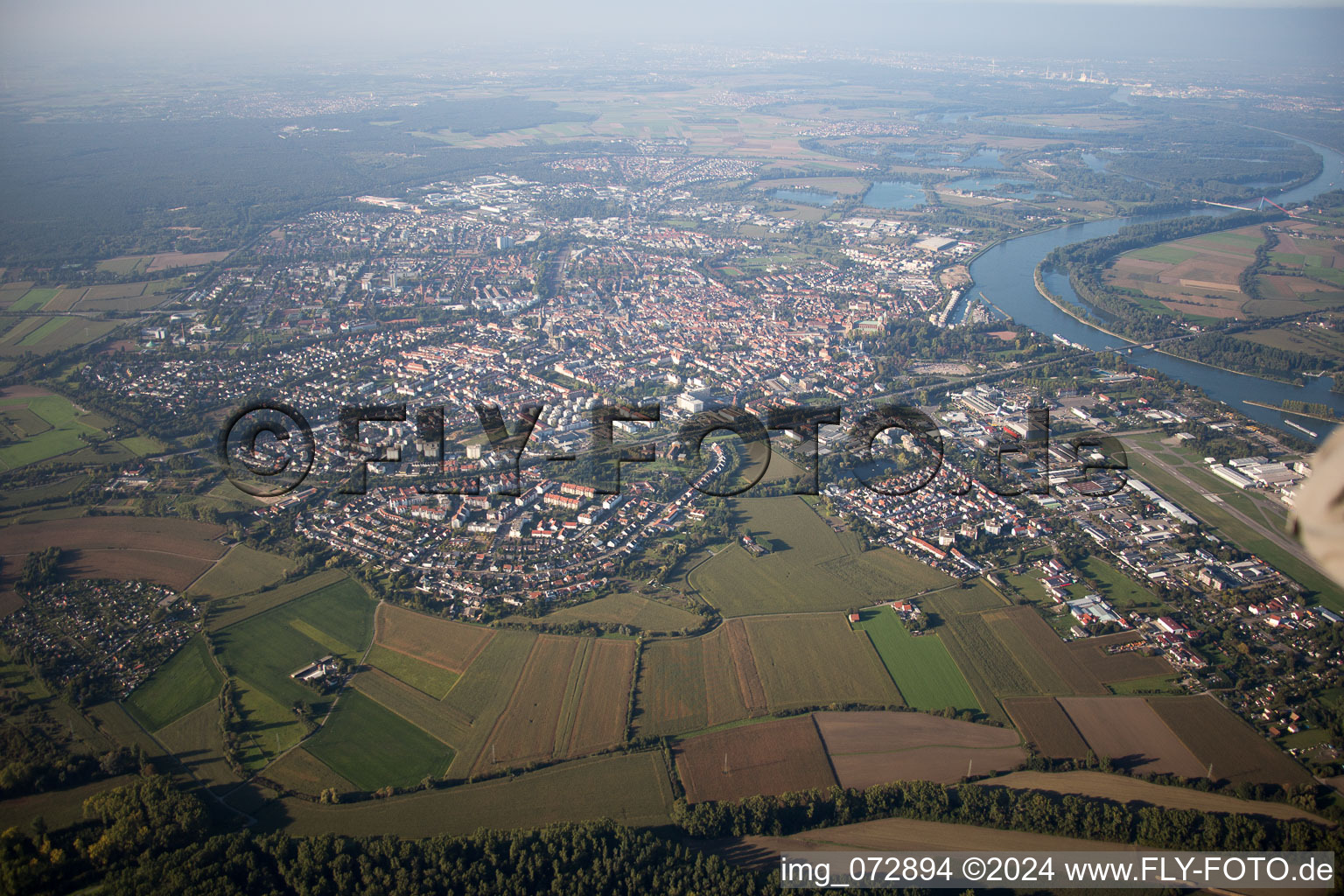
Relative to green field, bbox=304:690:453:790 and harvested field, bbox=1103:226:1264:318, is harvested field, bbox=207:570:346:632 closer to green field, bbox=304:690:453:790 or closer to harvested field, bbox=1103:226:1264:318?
green field, bbox=304:690:453:790

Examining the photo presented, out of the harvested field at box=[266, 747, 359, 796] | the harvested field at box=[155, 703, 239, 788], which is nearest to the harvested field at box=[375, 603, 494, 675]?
the harvested field at box=[266, 747, 359, 796]

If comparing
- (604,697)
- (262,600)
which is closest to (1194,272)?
(604,697)

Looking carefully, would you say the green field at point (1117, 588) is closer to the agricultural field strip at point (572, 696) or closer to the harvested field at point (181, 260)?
the agricultural field strip at point (572, 696)

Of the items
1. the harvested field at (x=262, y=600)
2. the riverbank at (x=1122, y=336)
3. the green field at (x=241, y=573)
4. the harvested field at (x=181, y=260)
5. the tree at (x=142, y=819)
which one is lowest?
the harvested field at (x=262, y=600)

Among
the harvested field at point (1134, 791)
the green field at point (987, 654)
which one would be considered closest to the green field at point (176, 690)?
the harvested field at point (1134, 791)

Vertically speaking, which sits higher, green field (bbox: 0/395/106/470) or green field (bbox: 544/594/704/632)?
green field (bbox: 0/395/106/470)

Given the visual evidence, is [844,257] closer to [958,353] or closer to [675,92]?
[958,353]

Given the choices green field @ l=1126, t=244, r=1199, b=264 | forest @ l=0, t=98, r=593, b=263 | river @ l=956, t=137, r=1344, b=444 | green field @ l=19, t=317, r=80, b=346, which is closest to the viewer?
river @ l=956, t=137, r=1344, b=444
